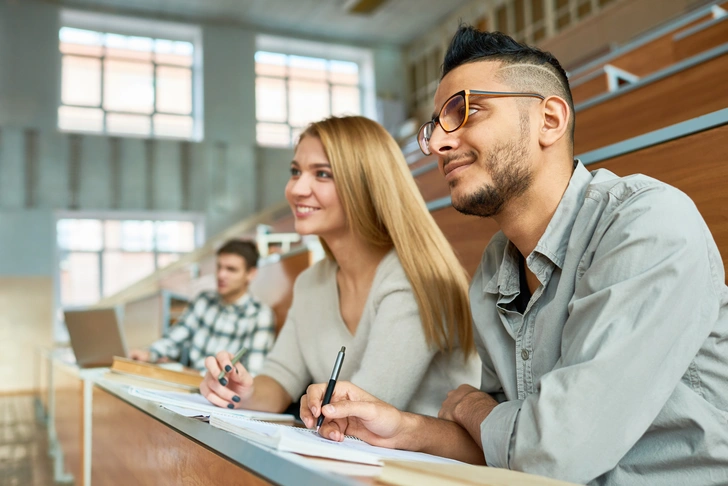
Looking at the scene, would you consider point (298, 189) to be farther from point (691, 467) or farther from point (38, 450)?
point (38, 450)

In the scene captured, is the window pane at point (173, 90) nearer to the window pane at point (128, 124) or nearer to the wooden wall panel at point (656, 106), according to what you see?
the window pane at point (128, 124)

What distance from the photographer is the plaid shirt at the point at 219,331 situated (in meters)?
2.90

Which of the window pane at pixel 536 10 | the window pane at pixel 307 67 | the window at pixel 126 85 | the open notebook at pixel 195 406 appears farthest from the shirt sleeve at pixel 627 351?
the window pane at pixel 307 67

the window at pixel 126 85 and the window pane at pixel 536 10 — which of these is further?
the window at pixel 126 85

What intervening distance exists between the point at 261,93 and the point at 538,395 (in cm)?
1116

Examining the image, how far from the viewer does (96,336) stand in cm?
251

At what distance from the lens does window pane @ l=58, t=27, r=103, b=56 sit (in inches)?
404

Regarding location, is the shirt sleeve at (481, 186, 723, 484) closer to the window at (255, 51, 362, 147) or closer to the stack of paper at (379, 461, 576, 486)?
the stack of paper at (379, 461, 576, 486)

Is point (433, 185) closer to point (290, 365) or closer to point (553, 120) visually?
point (290, 365)

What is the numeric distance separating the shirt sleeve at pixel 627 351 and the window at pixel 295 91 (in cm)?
1053

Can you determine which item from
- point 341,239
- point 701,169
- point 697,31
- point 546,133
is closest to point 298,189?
point 341,239

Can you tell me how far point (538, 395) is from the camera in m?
0.78

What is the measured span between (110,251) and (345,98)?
16.5 ft

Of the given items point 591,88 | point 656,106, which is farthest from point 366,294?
point 591,88
